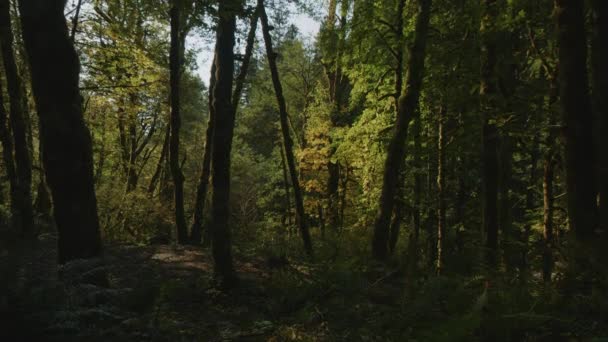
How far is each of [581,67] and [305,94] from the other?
2087 cm

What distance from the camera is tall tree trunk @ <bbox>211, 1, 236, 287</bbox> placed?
6.85 m

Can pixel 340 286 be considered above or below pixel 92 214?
below

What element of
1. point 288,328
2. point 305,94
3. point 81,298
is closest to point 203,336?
point 288,328

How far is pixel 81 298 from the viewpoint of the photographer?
4.14 metres

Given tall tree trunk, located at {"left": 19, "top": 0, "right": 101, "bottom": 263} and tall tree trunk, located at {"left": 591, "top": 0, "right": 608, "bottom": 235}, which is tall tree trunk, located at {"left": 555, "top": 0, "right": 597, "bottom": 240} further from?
tall tree trunk, located at {"left": 19, "top": 0, "right": 101, "bottom": 263}

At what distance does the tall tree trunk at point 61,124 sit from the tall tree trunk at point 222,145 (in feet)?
6.68

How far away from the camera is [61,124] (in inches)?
204

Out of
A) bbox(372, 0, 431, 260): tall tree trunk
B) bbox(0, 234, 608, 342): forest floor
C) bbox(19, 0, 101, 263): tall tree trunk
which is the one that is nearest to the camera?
bbox(0, 234, 608, 342): forest floor

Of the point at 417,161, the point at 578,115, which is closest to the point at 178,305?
the point at 578,115

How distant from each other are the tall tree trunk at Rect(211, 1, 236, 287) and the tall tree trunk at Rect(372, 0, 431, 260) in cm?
408

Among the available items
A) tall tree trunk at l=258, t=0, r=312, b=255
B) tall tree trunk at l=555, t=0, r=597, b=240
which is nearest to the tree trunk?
tall tree trunk at l=258, t=0, r=312, b=255

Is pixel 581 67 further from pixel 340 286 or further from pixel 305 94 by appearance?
pixel 305 94

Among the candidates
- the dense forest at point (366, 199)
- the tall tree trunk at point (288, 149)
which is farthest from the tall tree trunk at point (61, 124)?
the tall tree trunk at point (288, 149)

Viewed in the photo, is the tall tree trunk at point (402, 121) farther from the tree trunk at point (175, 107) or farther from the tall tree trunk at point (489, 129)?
the tree trunk at point (175, 107)
